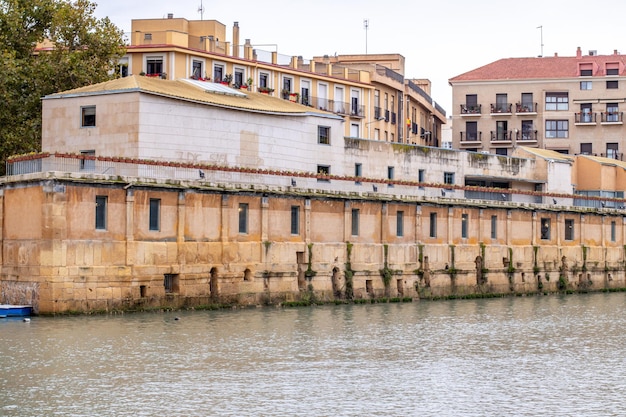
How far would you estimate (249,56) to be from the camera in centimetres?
8656

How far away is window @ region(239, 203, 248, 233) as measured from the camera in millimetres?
55406

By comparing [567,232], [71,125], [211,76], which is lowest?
[567,232]

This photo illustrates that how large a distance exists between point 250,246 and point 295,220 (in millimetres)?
3755

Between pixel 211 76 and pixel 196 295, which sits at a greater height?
pixel 211 76

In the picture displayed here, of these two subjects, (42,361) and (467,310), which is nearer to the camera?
(42,361)

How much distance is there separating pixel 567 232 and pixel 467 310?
2135 cm

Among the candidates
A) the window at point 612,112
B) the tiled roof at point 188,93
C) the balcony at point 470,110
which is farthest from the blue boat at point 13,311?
the window at point 612,112

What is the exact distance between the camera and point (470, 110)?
108250 mm

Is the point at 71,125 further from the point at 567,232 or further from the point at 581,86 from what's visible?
the point at 581,86

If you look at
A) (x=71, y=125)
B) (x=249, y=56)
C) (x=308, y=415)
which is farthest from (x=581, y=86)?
(x=308, y=415)

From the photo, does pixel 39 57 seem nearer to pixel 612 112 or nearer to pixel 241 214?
pixel 241 214

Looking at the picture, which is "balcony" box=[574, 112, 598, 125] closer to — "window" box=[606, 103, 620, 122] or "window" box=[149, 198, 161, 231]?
"window" box=[606, 103, 620, 122]

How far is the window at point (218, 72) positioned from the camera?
274 feet

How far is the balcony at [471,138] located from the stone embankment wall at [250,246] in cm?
3206
